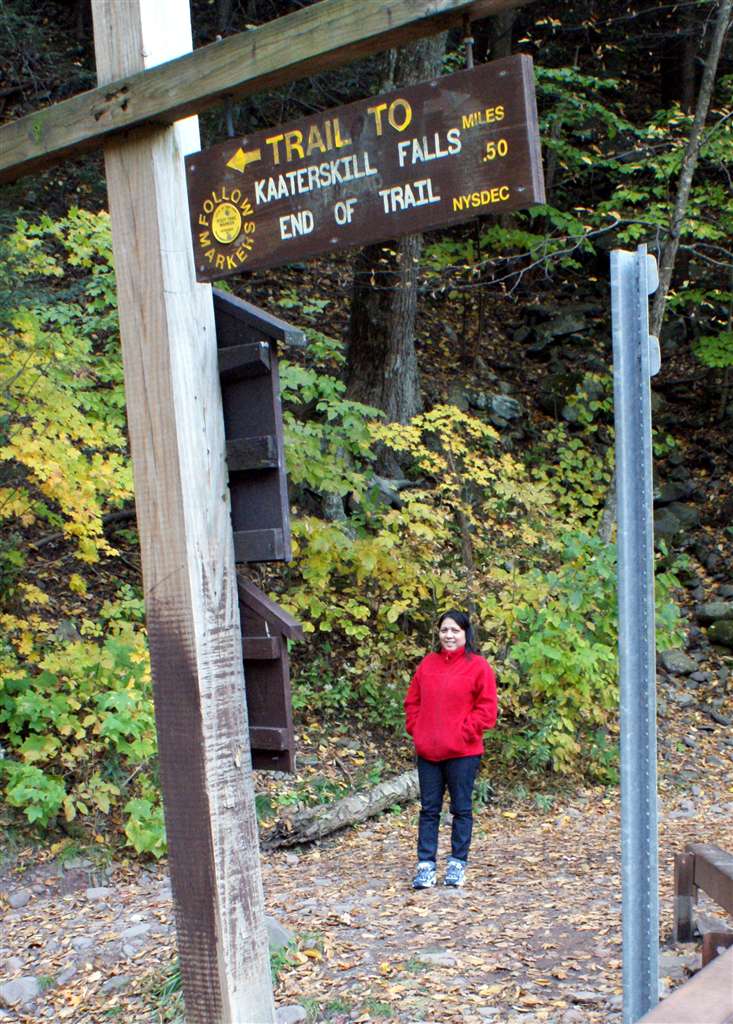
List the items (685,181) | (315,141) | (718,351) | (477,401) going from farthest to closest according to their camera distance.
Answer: (477,401), (718,351), (685,181), (315,141)

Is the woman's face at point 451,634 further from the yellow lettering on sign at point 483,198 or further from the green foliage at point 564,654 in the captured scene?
the yellow lettering on sign at point 483,198

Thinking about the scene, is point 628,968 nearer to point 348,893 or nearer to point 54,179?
point 348,893

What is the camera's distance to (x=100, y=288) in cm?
836

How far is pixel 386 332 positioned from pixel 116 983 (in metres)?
8.90

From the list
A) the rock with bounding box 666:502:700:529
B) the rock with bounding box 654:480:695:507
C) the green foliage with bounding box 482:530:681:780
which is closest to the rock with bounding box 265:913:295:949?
the green foliage with bounding box 482:530:681:780

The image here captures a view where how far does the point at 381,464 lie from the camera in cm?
1227

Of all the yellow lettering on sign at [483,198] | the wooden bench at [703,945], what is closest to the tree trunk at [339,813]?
the wooden bench at [703,945]

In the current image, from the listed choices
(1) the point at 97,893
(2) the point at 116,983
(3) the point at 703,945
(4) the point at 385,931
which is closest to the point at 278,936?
(4) the point at 385,931

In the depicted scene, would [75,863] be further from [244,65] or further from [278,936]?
[244,65]

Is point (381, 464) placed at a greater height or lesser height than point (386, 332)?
lesser

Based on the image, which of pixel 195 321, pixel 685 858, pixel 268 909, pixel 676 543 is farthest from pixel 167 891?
pixel 676 543

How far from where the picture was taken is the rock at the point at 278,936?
4993 millimetres

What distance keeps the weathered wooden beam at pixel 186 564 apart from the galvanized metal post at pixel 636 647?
4.16 ft

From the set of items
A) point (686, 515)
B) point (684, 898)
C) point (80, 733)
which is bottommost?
point (684, 898)
